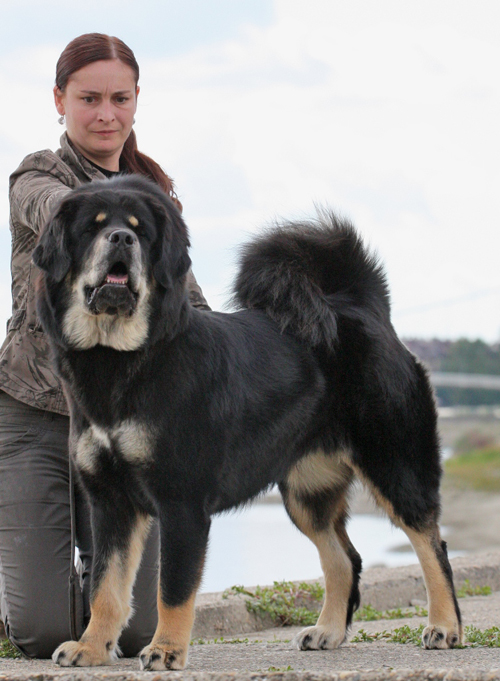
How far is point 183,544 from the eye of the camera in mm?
3221

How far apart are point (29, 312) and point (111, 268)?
0.98 meters

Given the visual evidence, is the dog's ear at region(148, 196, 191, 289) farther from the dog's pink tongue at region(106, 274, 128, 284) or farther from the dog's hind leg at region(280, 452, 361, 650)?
the dog's hind leg at region(280, 452, 361, 650)

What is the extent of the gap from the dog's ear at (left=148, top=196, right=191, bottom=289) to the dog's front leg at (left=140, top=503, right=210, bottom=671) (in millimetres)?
854

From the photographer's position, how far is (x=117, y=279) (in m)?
3.18

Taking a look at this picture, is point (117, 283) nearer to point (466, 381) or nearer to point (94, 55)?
point (94, 55)

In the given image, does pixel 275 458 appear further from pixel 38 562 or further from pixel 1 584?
pixel 1 584

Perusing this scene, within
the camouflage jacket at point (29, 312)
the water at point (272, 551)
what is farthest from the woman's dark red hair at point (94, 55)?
the water at point (272, 551)

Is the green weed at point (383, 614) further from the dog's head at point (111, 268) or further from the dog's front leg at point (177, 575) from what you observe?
the dog's head at point (111, 268)

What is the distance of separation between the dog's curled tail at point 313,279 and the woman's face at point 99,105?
0.85 meters

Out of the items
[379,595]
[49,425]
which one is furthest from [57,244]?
[379,595]

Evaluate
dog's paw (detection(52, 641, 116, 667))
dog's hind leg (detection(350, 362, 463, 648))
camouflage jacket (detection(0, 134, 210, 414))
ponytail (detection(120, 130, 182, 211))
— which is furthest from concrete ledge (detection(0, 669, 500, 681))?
ponytail (detection(120, 130, 182, 211))

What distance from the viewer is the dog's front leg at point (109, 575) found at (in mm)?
3436

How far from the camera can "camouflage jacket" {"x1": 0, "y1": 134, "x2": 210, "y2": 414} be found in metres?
3.94

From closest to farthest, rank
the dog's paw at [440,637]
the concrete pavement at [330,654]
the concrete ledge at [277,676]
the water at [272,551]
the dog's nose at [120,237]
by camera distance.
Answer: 1. the concrete ledge at [277,676]
2. the concrete pavement at [330,654]
3. the dog's nose at [120,237]
4. the dog's paw at [440,637]
5. the water at [272,551]
